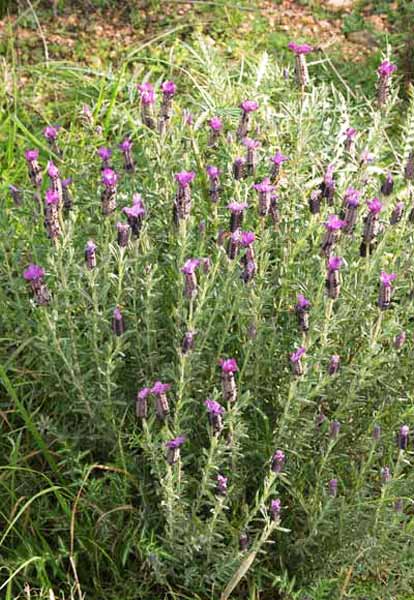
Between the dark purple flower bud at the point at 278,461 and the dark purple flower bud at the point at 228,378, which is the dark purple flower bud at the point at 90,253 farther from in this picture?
the dark purple flower bud at the point at 278,461

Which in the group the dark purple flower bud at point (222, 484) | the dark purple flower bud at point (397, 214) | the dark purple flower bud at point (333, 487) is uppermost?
the dark purple flower bud at point (397, 214)

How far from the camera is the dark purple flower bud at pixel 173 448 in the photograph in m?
1.92

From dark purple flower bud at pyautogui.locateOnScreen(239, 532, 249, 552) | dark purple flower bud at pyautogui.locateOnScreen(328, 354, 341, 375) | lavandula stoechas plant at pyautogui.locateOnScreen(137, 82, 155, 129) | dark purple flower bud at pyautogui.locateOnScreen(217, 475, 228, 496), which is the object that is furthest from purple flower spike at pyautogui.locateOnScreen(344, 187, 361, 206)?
dark purple flower bud at pyautogui.locateOnScreen(239, 532, 249, 552)

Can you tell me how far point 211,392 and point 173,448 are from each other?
43 cm

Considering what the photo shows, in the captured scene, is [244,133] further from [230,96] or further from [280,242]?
[230,96]

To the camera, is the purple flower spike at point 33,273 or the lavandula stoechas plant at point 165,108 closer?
the purple flower spike at point 33,273

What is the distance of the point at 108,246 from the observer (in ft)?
7.27

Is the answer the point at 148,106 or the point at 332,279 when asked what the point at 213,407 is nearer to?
the point at 332,279

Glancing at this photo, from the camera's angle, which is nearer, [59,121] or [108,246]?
[108,246]

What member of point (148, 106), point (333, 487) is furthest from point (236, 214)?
point (333, 487)

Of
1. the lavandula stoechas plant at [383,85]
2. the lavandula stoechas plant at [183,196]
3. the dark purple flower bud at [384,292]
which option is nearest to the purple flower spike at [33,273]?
the lavandula stoechas plant at [183,196]

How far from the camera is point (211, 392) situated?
2.36 m

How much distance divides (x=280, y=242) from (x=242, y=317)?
12.0 inches

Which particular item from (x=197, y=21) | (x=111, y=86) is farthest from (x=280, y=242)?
(x=197, y=21)
